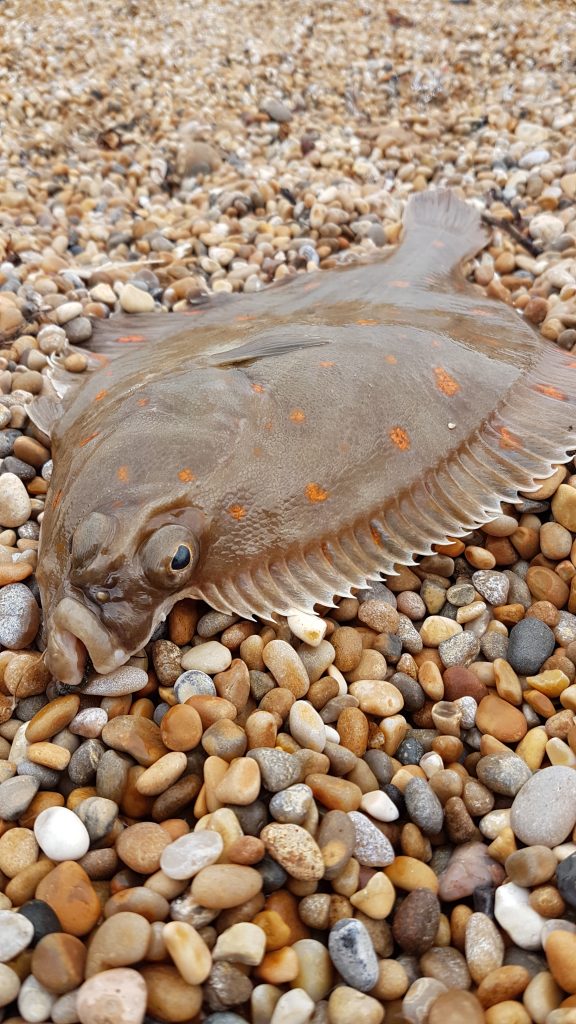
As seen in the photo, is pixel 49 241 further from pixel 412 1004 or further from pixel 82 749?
pixel 412 1004

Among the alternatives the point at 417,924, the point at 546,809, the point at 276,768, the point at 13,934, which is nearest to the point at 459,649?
the point at 546,809

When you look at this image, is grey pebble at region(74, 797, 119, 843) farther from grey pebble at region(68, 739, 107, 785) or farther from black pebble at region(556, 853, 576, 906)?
black pebble at region(556, 853, 576, 906)

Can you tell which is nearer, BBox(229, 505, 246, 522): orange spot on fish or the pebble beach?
the pebble beach

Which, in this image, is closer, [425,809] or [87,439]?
[425,809]

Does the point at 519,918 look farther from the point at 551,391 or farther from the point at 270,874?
the point at 551,391

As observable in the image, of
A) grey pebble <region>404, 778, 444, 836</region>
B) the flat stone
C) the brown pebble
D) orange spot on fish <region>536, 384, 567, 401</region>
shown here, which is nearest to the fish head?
the brown pebble

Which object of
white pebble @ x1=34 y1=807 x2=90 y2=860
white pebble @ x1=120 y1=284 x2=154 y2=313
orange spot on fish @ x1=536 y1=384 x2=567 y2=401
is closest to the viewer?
white pebble @ x1=34 y1=807 x2=90 y2=860
